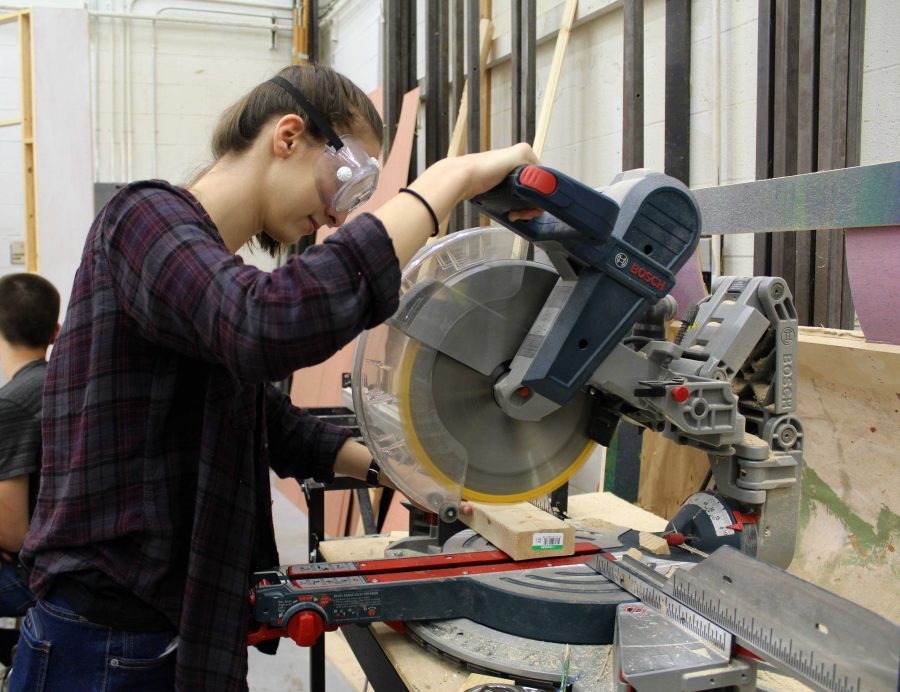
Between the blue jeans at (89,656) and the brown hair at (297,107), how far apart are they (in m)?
0.61

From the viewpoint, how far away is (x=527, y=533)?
4.21 ft

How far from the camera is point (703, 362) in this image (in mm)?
1203

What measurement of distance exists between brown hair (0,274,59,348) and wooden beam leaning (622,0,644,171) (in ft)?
5.74

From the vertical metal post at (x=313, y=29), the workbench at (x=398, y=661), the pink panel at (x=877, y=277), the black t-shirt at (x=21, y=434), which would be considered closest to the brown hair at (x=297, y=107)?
the workbench at (x=398, y=661)

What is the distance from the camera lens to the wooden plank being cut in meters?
1.29

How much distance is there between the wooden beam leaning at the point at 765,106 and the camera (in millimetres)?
2092

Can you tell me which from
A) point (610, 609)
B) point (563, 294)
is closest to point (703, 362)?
point (563, 294)

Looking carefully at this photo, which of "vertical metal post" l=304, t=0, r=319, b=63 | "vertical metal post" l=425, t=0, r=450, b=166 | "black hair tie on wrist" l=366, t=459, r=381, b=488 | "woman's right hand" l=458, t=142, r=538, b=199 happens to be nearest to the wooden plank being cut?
"black hair tie on wrist" l=366, t=459, r=381, b=488

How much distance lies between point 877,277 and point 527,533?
2.30 ft

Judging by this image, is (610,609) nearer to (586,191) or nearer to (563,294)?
(563,294)

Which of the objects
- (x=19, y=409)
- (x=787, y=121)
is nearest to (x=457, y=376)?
(x=19, y=409)

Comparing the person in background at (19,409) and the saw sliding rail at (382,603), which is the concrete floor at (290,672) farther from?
the saw sliding rail at (382,603)

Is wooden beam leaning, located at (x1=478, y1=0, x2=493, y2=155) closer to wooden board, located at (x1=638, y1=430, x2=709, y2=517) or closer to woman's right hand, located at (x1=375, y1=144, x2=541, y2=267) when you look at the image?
wooden board, located at (x1=638, y1=430, x2=709, y2=517)

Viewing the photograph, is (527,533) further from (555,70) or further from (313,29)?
(313,29)
